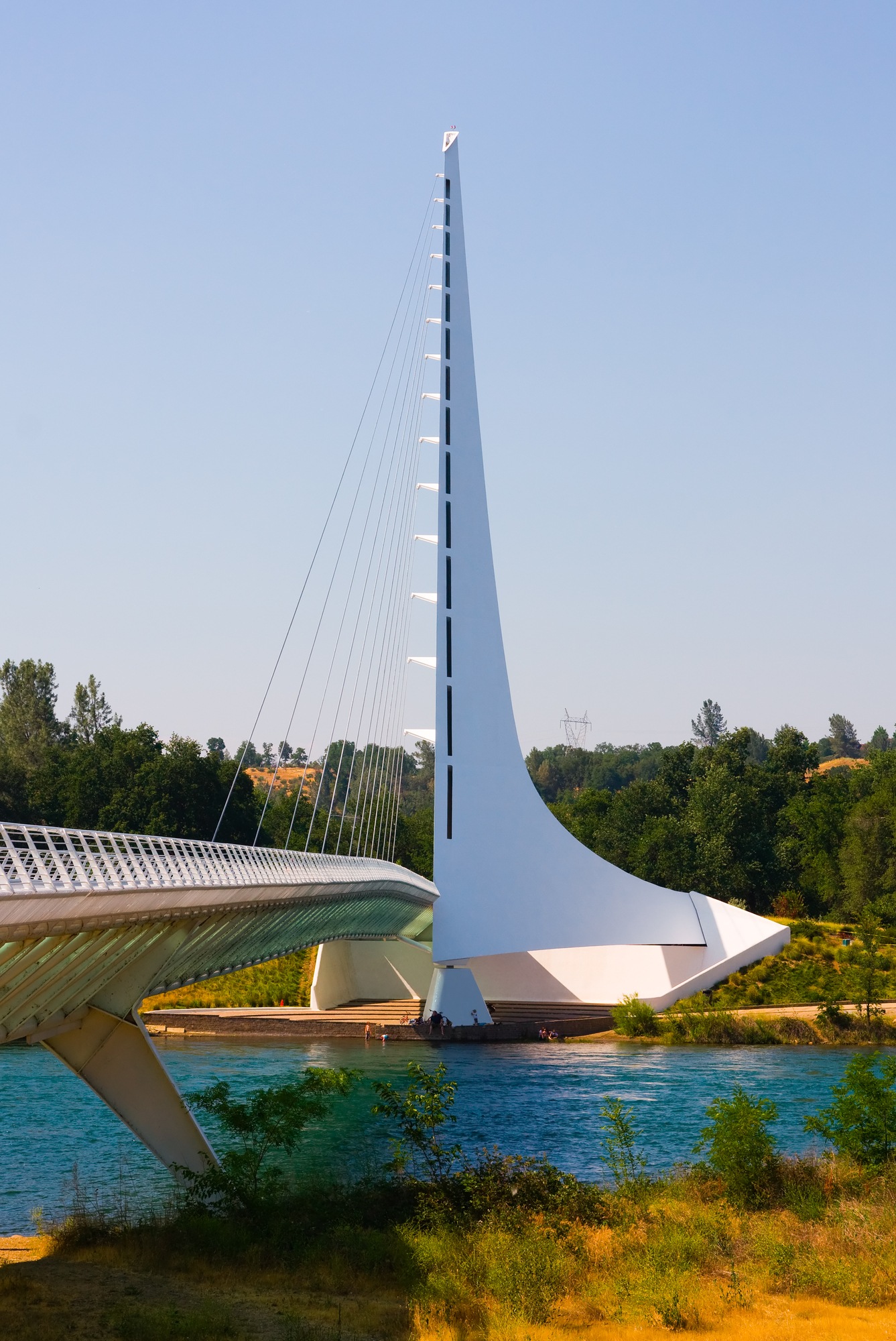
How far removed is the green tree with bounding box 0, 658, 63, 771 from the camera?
73.1 metres

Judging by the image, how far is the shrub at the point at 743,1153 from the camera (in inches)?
611

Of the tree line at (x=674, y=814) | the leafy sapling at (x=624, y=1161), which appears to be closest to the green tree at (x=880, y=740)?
the tree line at (x=674, y=814)

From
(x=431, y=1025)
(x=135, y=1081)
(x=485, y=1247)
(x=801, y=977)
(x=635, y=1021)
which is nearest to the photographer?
(x=485, y=1247)

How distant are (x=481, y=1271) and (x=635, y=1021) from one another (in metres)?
24.1

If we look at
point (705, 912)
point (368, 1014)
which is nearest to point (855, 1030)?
point (705, 912)

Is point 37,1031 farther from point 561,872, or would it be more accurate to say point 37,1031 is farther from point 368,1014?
point 561,872

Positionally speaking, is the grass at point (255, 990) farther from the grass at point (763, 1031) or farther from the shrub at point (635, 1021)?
the grass at point (763, 1031)

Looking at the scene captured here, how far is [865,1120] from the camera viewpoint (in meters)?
16.4

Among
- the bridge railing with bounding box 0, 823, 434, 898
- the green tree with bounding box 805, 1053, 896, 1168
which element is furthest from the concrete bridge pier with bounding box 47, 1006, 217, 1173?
the green tree with bounding box 805, 1053, 896, 1168

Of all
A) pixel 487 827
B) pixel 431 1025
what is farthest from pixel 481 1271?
pixel 487 827

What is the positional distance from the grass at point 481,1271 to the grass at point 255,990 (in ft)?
80.2

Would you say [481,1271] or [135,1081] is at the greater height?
[135,1081]

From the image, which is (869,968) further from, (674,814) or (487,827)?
(674,814)

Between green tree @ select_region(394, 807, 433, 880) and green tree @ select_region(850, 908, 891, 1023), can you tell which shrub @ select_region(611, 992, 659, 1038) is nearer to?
green tree @ select_region(850, 908, 891, 1023)
